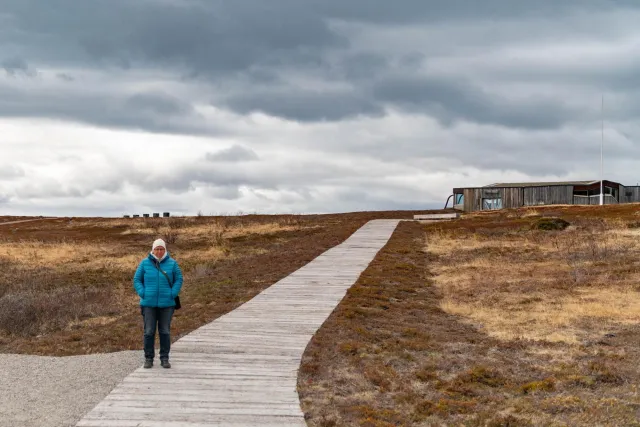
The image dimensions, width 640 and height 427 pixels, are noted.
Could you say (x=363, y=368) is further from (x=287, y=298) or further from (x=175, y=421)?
(x=287, y=298)

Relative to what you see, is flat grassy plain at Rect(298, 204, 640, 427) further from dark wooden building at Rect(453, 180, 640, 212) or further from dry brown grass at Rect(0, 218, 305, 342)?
dark wooden building at Rect(453, 180, 640, 212)

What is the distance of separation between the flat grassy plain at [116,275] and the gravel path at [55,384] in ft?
4.16

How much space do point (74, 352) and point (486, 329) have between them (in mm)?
8619

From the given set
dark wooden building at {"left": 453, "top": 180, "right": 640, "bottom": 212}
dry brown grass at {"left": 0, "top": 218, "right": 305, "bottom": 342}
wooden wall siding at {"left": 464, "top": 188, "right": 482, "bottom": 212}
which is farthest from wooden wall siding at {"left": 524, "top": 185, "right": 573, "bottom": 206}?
dry brown grass at {"left": 0, "top": 218, "right": 305, "bottom": 342}

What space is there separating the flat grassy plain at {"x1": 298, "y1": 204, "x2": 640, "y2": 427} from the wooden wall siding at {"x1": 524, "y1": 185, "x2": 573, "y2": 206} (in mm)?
42875

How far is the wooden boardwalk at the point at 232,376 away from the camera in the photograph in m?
8.23

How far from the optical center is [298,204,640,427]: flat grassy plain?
918 cm

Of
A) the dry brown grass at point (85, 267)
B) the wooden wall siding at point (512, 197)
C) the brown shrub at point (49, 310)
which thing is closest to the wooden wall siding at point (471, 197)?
the wooden wall siding at point (512, 197)

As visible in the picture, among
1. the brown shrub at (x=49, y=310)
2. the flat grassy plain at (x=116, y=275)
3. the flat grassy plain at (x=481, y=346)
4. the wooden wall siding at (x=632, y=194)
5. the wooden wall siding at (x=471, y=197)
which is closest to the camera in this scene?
the flat grassy plain at (x=481, y=346)

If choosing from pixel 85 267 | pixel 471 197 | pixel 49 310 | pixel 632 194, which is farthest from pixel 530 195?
pixel 49 310

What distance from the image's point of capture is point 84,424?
8.03 metres

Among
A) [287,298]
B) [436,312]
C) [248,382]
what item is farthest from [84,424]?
[436,312]

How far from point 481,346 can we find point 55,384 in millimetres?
7697

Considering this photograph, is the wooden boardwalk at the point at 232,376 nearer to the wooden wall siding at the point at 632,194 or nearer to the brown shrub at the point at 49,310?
the brown shrub at the point at 49,310
